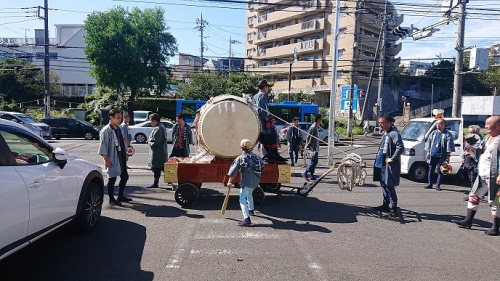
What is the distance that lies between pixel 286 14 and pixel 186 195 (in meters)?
46.6

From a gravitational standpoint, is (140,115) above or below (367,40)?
below

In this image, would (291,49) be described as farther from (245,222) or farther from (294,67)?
(245,222)

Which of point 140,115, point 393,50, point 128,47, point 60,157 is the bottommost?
point 60,157

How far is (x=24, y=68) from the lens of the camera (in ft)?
133

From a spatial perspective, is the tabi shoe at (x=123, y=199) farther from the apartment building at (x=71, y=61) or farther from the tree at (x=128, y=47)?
the apartment building at (x=71, y=61)

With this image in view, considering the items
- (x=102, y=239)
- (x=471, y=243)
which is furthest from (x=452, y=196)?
(x=102, y=239)

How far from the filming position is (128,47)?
98.9 feet

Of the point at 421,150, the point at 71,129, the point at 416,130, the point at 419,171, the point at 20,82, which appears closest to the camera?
the point at 421,150

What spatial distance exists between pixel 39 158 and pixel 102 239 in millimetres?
1422

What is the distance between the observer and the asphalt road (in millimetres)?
4059

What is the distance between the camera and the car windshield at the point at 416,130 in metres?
10.1

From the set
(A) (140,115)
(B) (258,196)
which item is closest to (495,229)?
(B) (258,196)

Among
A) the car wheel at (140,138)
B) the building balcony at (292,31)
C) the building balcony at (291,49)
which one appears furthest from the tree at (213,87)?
the car wheel at (140,138)

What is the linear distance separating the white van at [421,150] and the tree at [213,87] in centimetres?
2633
